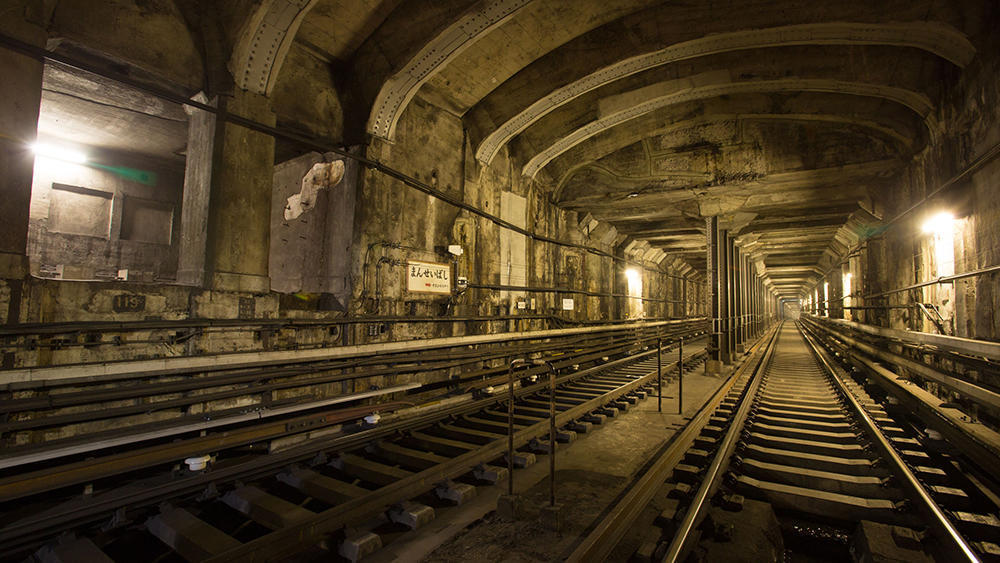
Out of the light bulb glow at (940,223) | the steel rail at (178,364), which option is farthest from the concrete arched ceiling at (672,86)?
the steel rail at (178,364)

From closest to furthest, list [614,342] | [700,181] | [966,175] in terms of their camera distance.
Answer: [966,175], [700,181], [614,342]

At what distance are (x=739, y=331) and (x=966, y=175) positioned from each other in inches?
508

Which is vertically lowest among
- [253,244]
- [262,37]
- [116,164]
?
[253,244]

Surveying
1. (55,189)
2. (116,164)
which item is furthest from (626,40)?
(55,189)

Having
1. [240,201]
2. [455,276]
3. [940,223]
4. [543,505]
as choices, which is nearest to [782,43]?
[940,223]

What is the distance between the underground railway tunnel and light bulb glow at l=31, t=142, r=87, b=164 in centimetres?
5

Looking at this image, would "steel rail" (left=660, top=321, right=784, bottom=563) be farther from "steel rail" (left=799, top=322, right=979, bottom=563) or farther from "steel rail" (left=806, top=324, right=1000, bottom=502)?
"steel rail" (left=806, top=324, right=1000, bottom=502)

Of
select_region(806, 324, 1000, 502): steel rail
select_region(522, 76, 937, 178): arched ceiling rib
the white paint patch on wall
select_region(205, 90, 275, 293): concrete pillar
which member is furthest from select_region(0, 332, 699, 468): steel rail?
select_region(522, 76, 937, 178): arched ceiling rib

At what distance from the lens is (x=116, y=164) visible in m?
8.70

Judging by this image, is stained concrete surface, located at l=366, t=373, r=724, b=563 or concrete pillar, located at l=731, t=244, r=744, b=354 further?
concrete pillar, located at l=731, t=244, r=744, b=354

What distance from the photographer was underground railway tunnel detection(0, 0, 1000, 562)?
3260 millimetres

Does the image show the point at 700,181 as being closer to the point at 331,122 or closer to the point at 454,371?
the point at 454,371

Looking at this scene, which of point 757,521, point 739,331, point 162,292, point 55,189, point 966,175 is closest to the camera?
point 757,521

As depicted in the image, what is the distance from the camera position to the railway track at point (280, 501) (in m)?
2.70
